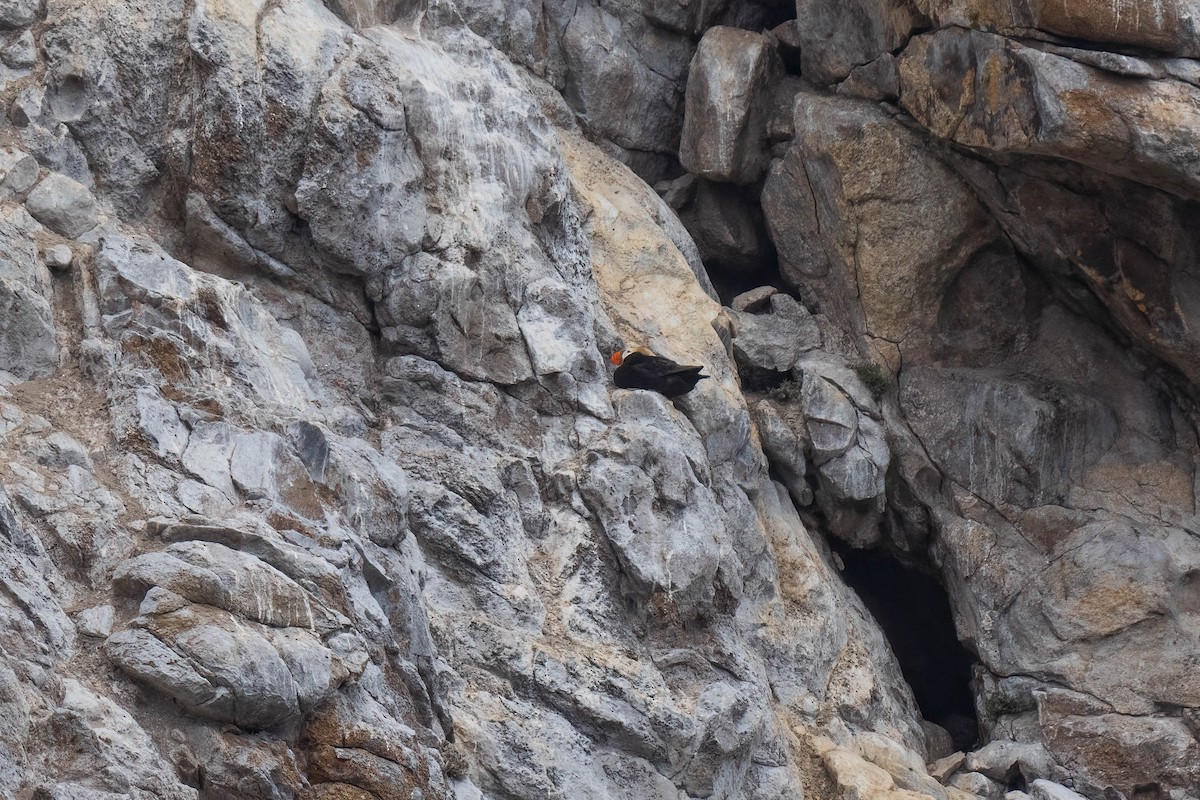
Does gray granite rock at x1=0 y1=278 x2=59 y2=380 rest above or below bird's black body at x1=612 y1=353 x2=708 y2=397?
below

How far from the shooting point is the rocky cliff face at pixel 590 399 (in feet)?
34.9

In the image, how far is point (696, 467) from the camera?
16859 millimetres

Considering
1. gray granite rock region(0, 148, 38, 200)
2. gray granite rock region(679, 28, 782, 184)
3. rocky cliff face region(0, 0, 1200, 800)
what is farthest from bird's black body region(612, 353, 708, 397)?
gray granite rock region(0, 148, 38, 200)

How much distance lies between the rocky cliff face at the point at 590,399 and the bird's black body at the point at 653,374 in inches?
11.7

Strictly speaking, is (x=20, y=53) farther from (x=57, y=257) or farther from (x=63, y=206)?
(x=57, y=257)

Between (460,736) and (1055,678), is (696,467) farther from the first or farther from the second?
(1055,678)

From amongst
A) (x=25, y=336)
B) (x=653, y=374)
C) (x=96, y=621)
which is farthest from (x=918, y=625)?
(x=96, y=621)

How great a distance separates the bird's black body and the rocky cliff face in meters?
0.30

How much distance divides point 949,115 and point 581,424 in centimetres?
721

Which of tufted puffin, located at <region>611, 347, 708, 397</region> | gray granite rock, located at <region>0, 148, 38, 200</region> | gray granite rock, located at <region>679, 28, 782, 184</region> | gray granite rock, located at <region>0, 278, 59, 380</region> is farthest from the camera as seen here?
gray granite rock, located at <region>679, 28, 782, 184</region>

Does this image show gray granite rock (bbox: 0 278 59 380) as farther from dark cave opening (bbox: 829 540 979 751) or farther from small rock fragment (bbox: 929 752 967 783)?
dark cave opening (bbox: 829 540 979 751)

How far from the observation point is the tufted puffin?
1714 centimetres

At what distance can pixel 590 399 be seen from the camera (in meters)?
16.5

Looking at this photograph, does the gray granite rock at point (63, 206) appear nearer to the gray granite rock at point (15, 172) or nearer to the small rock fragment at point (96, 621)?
the gray granite rock at point (15, 172)
